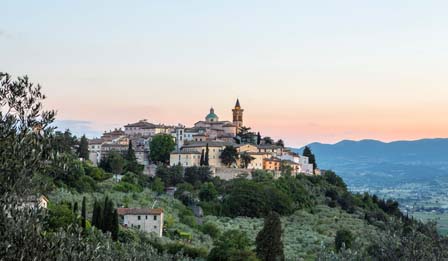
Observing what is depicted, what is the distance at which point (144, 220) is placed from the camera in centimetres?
3747

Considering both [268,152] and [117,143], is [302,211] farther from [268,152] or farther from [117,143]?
[117,143]

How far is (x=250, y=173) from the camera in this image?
62.3 m

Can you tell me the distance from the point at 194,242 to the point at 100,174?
1474 centimetres

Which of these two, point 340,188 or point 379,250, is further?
point 340,188

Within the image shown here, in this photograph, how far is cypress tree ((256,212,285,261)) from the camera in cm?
3173

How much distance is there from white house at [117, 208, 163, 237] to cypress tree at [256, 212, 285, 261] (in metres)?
7.42

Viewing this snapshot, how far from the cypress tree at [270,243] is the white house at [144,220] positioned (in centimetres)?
742

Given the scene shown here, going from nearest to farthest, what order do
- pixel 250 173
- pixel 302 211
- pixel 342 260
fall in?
1. pixel 342 260
2. pixel 302 211
3. pixel 250 173

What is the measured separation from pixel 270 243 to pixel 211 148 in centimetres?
3315

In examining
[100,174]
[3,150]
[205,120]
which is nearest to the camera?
[3,150]

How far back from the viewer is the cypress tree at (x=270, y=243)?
31.7 m

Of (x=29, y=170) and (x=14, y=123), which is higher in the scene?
(x=14, y=123)

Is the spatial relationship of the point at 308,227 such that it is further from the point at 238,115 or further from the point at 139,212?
the point at 238,115

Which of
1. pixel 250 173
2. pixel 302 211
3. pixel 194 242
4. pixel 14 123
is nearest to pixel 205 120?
pixel 250 173
